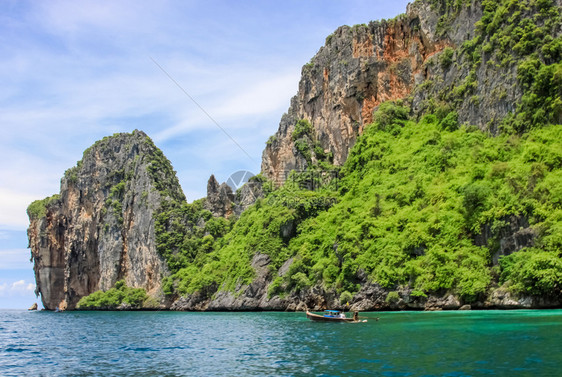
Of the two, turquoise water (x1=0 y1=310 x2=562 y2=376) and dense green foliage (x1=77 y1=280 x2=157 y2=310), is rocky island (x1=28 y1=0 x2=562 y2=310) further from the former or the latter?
turquoise water (x1=0 y1=310 x2=562 y2=376)

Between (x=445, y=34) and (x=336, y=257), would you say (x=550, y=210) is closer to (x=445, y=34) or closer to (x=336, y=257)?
(x=336, y=257)

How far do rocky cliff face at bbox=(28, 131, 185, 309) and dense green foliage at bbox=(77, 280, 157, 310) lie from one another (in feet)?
10.1

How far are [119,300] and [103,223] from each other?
29624 mm

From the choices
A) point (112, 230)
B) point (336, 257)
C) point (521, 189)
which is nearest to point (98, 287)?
point (112, 230)

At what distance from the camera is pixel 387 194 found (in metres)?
66.0

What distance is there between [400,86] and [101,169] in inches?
3359

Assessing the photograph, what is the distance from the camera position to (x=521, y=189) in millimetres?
47688

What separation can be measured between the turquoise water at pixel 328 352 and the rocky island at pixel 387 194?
13547 mm

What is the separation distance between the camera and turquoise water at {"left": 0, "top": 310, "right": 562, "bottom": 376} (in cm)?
1959

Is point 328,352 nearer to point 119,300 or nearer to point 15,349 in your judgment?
point 15,349

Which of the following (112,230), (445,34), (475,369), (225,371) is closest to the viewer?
(475,369)

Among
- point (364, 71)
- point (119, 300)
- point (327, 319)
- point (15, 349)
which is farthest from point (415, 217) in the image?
point (119, 300)

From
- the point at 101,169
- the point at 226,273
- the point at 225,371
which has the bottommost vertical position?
the point at 225,371

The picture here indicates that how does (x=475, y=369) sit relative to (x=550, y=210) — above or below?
below
